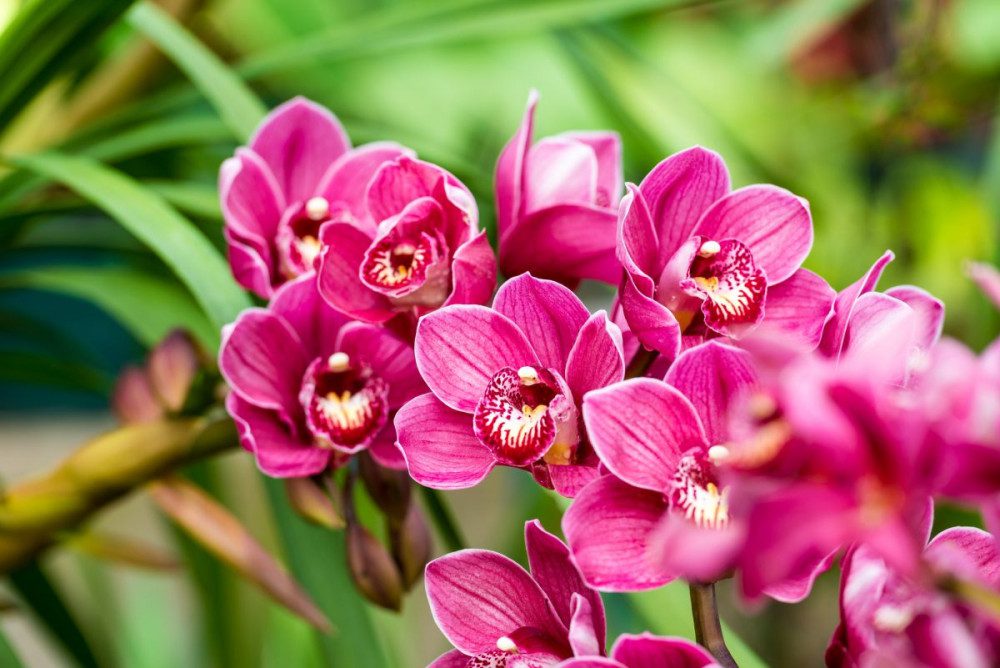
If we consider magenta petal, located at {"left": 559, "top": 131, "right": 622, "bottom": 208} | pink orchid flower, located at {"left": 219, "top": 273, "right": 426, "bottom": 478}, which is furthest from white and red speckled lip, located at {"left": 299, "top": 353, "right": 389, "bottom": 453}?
magenta petal, located at {"left": 559, "top": 131, "right": 622, "bottom": 208}

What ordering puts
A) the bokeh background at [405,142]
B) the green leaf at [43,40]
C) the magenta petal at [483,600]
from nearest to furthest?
1. the magenta petal at [483,600]
2. the green leaf at [43,40]
3. the bokeh background at [405,142]

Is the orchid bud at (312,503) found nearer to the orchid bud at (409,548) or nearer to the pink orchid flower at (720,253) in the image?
the orchid bud at (409,548)

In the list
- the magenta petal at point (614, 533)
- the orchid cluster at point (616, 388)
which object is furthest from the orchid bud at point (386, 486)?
the magenta petal at point (614, 533)

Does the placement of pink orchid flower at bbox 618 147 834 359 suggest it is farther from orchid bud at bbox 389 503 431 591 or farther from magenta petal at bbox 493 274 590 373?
orchid bud at bbox 389 503 431 591

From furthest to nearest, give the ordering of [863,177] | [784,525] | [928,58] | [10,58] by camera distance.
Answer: [863,177] < [928,58] < [10,58] < [784,525]

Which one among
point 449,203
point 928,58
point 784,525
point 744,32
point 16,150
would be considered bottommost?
point 784,525

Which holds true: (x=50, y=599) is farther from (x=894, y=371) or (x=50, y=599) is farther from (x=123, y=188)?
(x=894, y=371)

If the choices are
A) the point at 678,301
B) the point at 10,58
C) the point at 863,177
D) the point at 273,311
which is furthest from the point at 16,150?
the point at 863,177
